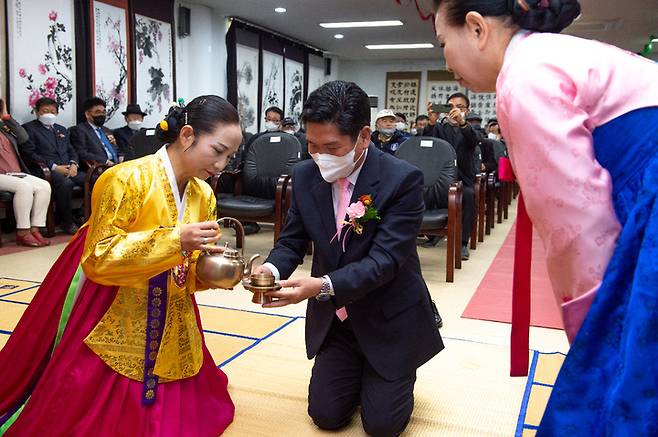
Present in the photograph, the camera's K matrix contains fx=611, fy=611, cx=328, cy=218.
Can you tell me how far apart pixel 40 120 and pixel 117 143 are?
3.92 ft

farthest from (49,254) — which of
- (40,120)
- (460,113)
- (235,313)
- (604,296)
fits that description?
(604,296)

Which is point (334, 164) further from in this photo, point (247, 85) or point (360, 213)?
point (247, 85)

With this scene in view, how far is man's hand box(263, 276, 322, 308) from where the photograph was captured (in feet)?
5.24

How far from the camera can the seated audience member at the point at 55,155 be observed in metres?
5.46

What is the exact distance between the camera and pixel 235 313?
10.3 feet

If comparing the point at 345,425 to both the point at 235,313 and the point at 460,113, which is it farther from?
the point at 460,113

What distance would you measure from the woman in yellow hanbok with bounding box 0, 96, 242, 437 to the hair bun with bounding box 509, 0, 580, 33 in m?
0.98

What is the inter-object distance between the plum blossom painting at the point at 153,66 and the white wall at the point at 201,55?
0.92ft

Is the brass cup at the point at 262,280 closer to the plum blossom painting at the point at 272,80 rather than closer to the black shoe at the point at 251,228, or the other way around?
the black shoe at the point at 251,228

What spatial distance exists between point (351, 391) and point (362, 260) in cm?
49

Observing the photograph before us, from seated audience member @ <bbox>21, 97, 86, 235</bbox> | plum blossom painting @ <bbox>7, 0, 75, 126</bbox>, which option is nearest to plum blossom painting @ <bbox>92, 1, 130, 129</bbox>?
plum blossom painting @ <bbox>7, 0, 75, 126</bbox>

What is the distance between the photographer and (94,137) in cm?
615

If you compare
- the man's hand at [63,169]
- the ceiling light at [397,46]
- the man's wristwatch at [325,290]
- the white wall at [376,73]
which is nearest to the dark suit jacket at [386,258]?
the man's wristwatch at [325,290]

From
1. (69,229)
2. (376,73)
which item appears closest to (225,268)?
(69,229)
